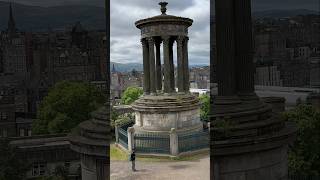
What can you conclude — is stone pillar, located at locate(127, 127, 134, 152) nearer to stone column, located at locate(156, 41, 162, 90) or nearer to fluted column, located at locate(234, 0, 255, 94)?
stone column, located at locate(156, 41, 162, 90)

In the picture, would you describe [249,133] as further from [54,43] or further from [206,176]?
[54,43]

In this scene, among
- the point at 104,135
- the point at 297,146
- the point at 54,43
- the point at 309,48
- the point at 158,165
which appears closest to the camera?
the point at 104,135

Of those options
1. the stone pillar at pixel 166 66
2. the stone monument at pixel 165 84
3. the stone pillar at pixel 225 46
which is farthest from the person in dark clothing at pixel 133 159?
the stone pillar at pixel 225 46

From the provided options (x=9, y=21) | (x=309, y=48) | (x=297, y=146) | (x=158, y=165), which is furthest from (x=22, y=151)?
(x=309, y=48)

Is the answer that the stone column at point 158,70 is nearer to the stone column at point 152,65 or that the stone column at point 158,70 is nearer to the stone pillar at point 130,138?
the stone column at point 152,65

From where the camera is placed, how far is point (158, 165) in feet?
33.2

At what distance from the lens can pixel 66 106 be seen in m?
8.16

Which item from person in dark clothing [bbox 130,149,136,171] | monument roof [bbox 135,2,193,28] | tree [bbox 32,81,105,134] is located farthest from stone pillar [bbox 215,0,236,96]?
tree [bbox 32,81,105,134]

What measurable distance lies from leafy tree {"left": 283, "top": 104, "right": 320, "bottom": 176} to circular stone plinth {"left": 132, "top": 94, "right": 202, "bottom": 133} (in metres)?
2.46

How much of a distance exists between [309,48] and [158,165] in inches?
228

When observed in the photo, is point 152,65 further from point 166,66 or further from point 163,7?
point 163,7

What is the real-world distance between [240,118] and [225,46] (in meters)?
1.49

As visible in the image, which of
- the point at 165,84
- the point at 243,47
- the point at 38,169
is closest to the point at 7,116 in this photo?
the point at 38,169

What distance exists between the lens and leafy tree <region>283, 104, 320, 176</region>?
37.7 feet
